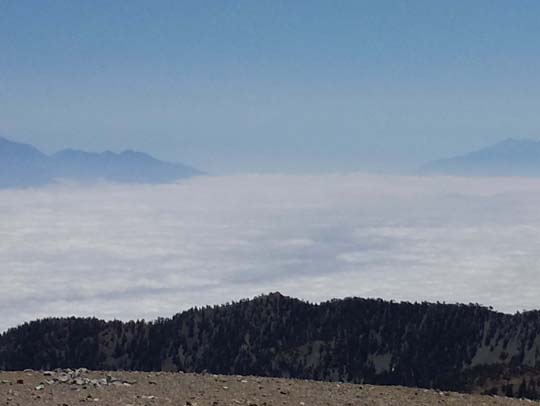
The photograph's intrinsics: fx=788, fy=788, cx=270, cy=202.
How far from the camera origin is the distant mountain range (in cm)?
10081

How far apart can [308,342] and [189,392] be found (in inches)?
3434

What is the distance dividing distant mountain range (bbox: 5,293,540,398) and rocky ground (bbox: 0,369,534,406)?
6745cm

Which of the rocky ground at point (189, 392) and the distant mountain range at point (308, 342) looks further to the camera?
the distant mountain range at point (308, 342)

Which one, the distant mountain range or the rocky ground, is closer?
the rocky ground

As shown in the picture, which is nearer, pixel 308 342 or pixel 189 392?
pixel 189 392

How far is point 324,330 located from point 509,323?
2570 centimetres

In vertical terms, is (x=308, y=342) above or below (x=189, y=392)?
above

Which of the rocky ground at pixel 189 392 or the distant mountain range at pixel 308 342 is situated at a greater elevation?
the distant mountain range at pixel 308 342

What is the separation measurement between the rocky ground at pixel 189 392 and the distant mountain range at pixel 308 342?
2656 inches

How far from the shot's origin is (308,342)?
112 meters

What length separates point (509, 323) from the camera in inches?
4139

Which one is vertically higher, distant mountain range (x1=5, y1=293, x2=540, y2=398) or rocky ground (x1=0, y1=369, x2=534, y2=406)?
distant mountain range (x1=5, y1=293, x2=540, y2=398)

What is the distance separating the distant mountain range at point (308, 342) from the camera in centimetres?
10081

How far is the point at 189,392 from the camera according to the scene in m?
26.5
